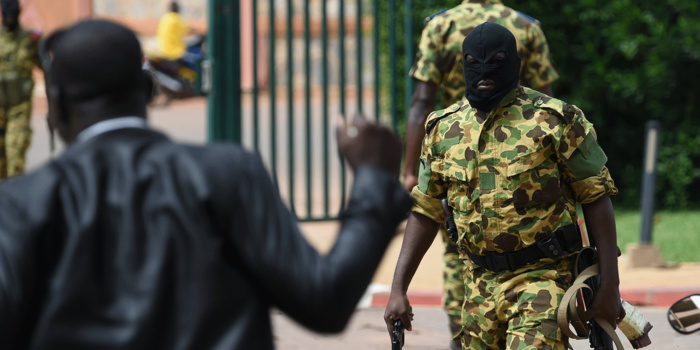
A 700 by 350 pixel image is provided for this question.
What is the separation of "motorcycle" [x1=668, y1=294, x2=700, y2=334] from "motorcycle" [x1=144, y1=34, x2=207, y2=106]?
56.2 feet

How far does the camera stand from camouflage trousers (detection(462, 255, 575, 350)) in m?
3.73

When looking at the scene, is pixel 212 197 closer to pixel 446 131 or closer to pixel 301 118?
pixel 446 131

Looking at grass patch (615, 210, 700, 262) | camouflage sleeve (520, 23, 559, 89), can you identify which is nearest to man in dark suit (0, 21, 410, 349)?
camouflage sleeve (520, 23, 559, 89)

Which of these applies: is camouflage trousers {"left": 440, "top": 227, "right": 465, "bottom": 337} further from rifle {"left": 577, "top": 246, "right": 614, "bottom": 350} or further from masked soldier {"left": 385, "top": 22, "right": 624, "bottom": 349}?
rifle {"left": 577, "top": 246, "right": 614, "bottom": 350}

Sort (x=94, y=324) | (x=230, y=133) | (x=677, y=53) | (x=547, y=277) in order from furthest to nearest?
(x=677, y=53) < (x=230, y=133) < (x=547, y=277) < (x=94, y=324)

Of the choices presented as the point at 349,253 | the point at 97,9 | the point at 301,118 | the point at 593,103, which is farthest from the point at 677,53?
the point at 97,9

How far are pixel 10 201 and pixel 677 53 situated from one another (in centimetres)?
884

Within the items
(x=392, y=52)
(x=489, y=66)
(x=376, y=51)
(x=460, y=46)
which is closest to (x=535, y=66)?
(x=460, y=46)

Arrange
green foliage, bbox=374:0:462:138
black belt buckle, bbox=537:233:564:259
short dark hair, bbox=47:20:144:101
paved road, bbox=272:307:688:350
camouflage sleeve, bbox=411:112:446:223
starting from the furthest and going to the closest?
green foliage, bbox=374:0:462:138 < paved road, bbox=272:307:688:350 < camouflage sleeve, bbox=411:112:446:223 < black belt buckle, bbox=537:233:564:259 < short dark hair, bbox=47:20:144:101

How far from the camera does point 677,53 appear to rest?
10016 mm

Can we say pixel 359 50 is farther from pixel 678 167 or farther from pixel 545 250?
pixel 545 250

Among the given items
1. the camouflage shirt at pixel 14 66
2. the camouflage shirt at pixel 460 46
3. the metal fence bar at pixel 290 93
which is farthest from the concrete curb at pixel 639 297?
the camouflage shirt at pixel 14 66

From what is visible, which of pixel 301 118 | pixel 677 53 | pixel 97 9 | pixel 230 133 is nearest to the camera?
pixel 230 133

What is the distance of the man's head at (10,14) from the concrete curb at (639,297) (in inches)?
197
